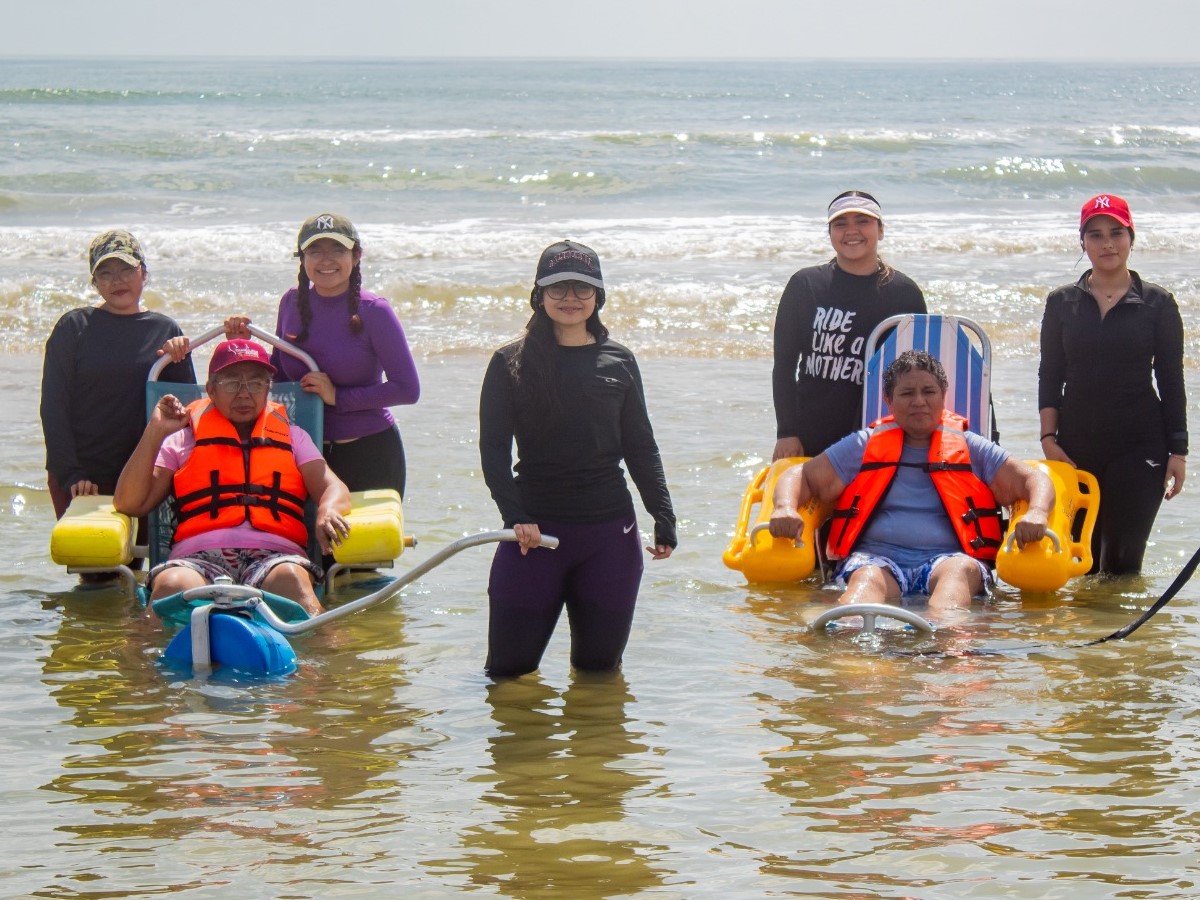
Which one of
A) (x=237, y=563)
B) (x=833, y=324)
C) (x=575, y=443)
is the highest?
(x=833, y=324)

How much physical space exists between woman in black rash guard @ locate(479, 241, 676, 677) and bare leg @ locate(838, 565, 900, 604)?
3.66 feet

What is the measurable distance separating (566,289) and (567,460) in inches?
20.9

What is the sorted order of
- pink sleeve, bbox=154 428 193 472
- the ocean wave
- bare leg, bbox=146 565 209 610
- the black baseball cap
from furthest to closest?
the ocean wave, pink sleeve, bbox=154 428 193 472, bare leg, bbox=146 565 209 610, the black baseball cap

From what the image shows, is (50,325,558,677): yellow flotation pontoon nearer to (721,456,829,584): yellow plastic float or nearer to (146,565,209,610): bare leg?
(146,565,209,610): bare leg

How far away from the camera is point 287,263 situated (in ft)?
56.1

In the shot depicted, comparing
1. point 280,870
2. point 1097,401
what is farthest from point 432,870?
point 1097,401


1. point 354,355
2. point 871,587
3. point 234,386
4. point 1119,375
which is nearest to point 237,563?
point 234,386

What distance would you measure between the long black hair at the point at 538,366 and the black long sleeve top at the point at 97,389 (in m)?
2.10

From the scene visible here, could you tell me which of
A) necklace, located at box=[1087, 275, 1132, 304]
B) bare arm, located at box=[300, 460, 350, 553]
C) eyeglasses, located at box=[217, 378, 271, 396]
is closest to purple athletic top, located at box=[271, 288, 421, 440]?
bare arm, located at box=[300, 460, 350, 553]

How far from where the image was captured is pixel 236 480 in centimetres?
570

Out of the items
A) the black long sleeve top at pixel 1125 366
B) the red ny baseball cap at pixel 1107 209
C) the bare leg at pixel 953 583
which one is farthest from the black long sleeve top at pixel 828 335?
the bare leg at pixel 953 583

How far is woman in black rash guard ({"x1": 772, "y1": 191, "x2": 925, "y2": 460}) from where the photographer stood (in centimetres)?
634

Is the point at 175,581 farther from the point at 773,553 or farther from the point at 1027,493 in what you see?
the point at 1027,493

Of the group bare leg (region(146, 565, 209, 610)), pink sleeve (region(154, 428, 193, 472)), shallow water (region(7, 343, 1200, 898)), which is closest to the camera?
shallow water (region(7, 343, 1200, 898))
